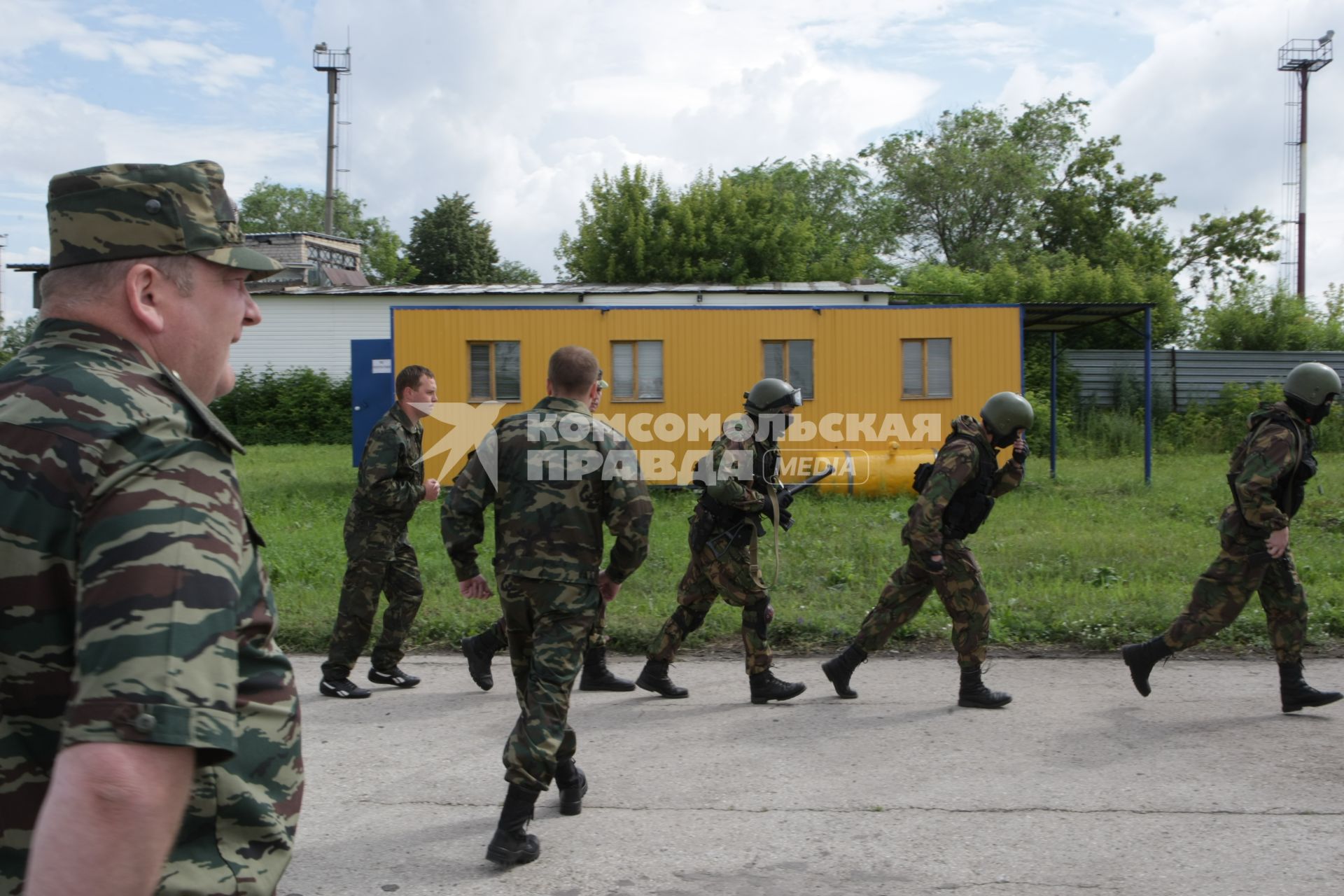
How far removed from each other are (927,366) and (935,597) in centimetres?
964

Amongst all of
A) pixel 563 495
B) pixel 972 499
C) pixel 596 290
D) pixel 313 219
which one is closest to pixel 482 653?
pixel 563 495

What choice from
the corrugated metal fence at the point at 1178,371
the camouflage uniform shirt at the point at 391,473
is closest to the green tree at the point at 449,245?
the corrugated metal fence at the point at 1178,371

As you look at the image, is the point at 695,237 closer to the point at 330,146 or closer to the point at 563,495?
the point at 330,146

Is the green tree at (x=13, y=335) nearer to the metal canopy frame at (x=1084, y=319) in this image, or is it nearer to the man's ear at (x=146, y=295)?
the metal canopy frame at (x=1084, y=319)

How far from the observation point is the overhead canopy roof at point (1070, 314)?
17.5m

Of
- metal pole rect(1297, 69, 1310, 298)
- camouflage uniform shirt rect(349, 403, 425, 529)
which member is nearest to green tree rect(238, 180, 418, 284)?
metal pole rect(1297, 69, 1310, 298)

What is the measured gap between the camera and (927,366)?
18484 mm

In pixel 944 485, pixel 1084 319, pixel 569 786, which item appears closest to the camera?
pixel 569 786

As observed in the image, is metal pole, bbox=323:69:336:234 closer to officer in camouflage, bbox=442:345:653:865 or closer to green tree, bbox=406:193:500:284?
green tree, bbox=406:193:500:284

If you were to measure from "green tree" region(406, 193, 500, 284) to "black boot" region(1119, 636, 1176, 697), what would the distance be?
47.0 meters

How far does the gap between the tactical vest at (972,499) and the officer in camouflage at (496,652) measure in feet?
7.11

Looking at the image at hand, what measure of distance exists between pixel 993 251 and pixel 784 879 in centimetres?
4861

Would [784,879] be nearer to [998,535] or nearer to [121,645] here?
[121,645]

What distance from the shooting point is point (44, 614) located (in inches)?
59.0
